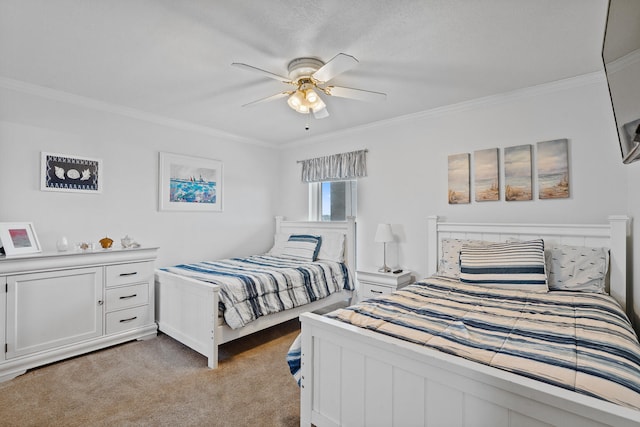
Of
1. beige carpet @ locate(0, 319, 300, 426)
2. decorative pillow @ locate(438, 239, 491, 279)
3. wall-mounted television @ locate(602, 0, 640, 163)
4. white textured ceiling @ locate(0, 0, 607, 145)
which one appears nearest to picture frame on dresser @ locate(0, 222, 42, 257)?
beige carpet @ locate(0, 319, 300, 426)

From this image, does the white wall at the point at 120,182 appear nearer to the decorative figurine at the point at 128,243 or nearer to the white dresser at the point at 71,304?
the decorative figurine at the point at 128,243

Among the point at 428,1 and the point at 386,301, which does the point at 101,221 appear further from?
the point at 428,1

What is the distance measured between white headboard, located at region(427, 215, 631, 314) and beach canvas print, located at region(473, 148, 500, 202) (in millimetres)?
308

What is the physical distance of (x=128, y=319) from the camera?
3070 mm

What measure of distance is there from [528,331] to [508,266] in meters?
1.02

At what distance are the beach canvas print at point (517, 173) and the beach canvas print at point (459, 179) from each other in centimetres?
35

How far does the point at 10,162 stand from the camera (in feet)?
Result: 8.95

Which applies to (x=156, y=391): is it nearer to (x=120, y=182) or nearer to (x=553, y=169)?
(x=120, y=182)

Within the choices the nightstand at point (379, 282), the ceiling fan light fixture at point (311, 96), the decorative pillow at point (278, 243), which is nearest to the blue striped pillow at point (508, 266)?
the nightstand at point (379, 282)

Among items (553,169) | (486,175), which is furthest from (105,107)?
(553,169)

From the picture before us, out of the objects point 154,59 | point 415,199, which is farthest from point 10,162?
point 415,199

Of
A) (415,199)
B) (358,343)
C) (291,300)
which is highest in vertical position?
(415,199)

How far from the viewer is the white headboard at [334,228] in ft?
13.2

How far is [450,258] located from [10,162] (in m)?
4.05
